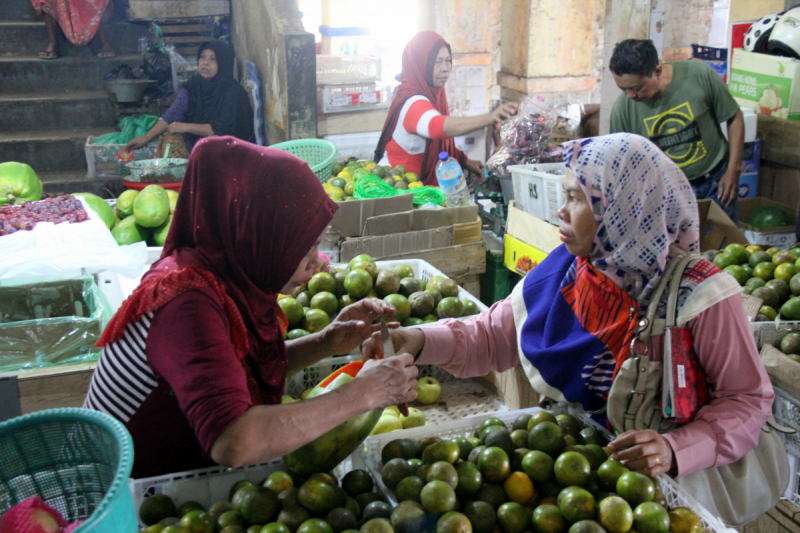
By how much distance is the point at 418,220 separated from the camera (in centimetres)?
390

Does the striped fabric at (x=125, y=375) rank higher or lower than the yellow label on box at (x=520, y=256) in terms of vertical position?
higher

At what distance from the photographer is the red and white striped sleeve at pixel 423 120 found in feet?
16.6

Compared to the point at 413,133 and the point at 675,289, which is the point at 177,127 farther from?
the point at 675,289

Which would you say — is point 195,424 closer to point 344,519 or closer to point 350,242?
point 344,519

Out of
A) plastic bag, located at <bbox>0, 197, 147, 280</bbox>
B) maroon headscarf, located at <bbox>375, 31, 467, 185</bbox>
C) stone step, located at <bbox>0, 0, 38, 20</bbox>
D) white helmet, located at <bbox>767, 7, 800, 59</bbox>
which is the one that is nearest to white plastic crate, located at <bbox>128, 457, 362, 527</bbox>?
plastic bag, located at <bbox>0, 197, 147, 280</bbox>

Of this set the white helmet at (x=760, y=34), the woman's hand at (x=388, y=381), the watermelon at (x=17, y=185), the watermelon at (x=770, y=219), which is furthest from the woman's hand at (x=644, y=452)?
the white helmet at (x=760, y=34)

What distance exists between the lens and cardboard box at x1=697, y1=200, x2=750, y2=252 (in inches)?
158

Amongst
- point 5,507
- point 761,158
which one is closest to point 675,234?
point 5,507

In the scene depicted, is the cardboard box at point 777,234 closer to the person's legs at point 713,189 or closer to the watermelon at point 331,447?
the person's legs at point 713,189

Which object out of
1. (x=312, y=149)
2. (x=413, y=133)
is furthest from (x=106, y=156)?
(x=413, y=133)

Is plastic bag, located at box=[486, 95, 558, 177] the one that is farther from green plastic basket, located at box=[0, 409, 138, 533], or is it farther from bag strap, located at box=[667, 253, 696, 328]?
green plastic basket, located at box=[0, 409, 138, 533]

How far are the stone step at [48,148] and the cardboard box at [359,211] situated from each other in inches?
181

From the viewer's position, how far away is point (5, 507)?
3.48 feet

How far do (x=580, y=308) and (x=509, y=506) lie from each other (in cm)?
77
